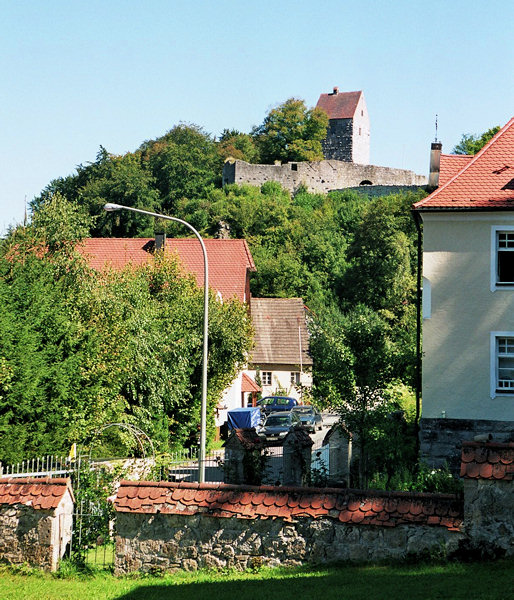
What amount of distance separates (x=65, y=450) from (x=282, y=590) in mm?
12986

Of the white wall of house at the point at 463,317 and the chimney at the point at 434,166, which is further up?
the chimney at the point at 434,166

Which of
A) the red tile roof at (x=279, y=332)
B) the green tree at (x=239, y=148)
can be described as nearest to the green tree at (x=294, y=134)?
the green tree at (x=239, y=148)

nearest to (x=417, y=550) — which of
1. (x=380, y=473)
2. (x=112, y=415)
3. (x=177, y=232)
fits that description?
(x=380, y=473)

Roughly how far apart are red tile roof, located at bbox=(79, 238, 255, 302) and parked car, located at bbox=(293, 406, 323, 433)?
23.5 feet

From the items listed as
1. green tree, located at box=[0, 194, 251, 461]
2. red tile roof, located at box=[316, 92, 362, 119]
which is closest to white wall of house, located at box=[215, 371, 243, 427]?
green tree, located at box=[0, 194, 251, 461]

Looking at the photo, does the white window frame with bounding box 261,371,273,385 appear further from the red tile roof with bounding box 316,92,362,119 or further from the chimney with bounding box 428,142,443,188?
the red tile roof with bounding box 316,92,362,119

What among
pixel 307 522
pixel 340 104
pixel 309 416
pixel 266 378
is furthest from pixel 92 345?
pixel 340 104

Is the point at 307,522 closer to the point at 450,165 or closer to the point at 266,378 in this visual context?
the point at 450,165

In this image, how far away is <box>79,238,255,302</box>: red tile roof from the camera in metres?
46.3

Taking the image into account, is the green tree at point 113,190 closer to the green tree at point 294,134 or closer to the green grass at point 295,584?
the green tree at point 294,134

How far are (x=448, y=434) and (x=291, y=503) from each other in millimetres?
12614

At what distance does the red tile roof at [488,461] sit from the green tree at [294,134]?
8646 centimetres

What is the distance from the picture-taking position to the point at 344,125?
101m

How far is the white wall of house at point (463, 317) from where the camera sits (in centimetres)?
2236
